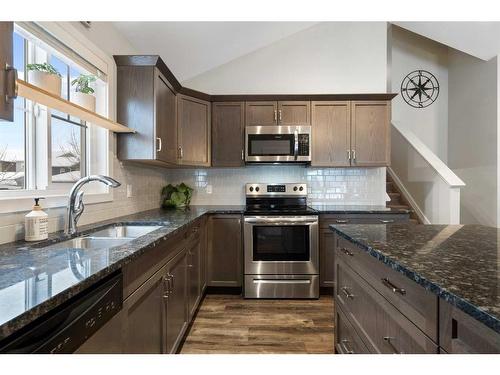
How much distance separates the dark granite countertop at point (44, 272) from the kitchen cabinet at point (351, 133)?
7.82 feet

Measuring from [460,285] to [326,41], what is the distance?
11.9 feet

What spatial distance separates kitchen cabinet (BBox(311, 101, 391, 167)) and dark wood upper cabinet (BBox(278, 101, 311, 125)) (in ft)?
0.23

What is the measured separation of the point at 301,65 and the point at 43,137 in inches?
118

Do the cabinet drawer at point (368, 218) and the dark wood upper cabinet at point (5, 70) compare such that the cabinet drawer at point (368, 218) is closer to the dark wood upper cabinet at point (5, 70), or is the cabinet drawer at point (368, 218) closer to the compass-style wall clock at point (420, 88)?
the dark wood upper cabinet at point (5, 70)

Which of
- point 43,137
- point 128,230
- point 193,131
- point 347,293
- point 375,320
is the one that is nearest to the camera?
point 375,320

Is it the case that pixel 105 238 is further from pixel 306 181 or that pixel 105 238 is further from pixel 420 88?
pixel 420 88

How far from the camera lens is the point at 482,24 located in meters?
3.69

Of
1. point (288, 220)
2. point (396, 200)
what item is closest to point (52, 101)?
point (288, 220)

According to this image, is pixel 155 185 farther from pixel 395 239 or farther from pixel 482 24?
pixel 482 24

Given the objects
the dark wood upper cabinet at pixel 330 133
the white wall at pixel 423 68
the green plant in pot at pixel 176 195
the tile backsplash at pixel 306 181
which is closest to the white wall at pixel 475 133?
the white wall at pixel 423 68

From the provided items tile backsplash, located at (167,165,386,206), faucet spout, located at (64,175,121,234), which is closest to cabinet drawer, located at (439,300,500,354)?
faucet spout, located at (64,175,121,234)

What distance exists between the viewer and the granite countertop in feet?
2.26

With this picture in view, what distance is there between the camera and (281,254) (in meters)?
3.04
